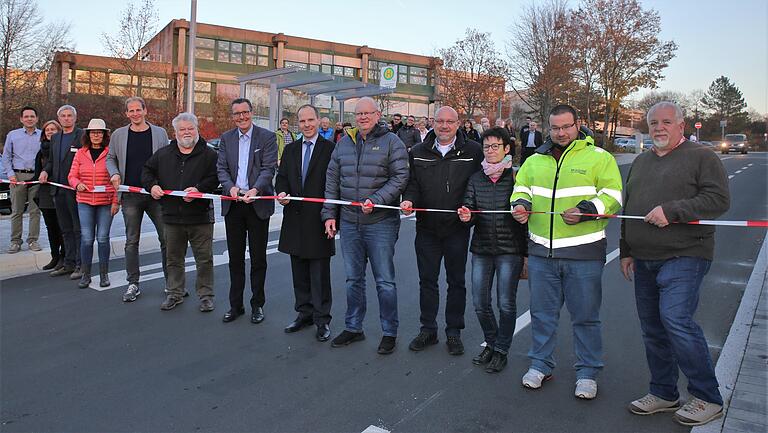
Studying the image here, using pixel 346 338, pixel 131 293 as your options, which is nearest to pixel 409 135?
pixel 131 293

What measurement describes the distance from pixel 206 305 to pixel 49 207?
10.6ft

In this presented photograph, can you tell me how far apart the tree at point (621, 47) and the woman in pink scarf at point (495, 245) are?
31.2 meters

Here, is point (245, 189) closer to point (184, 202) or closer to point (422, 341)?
point (184, 202)

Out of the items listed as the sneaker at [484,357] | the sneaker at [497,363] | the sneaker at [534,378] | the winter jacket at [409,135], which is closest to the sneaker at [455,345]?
the sneaker at [484,357]

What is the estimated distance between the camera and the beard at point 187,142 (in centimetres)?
605

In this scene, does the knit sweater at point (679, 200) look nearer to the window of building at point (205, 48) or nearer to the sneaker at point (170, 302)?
the sneaker at point (170, 302)

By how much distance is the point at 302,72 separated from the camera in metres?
15.7

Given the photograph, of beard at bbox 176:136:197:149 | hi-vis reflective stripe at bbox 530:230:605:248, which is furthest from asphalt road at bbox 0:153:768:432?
beard at bbox 176:136:197:149

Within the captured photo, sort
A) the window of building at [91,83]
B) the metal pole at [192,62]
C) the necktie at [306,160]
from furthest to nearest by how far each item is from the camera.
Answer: the window of building at [91,83] < the metal pole at [192,62] < the necktie at [306,160]

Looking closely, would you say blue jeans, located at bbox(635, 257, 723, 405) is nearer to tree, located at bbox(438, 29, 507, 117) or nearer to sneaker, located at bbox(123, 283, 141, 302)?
sneaker, located at bbox(123, 283, 141, 302)

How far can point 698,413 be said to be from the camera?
11.9ft

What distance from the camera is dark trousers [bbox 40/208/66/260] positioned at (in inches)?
304

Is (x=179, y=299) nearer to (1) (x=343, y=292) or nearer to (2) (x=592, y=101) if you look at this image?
(1) (x=343, y=292)

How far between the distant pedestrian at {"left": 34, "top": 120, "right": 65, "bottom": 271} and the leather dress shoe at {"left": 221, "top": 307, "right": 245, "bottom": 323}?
3192mm
